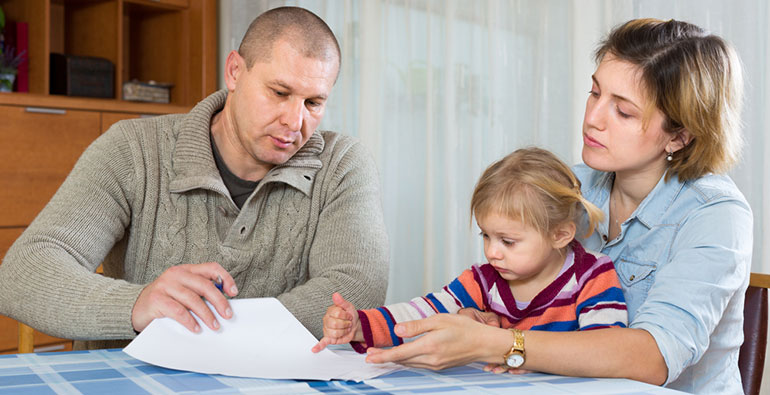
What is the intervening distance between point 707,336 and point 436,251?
68.9 inches

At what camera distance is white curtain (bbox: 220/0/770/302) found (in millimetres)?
1954

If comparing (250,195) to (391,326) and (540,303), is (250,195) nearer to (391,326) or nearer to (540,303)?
(391,326)

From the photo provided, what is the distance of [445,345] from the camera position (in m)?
0.99

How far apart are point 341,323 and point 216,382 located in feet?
0.74

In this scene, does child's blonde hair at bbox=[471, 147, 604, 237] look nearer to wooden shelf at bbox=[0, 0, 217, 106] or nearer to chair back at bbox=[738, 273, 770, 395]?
chair back at bbox=[738, 273, 770, 395]

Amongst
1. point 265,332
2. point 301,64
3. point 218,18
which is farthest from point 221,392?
point 218,18

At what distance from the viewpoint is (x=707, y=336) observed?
1.10 metres

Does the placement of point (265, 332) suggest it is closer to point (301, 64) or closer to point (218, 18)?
point (301, 64)

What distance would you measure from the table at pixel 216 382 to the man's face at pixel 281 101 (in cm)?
66

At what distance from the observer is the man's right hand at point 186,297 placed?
105 cm

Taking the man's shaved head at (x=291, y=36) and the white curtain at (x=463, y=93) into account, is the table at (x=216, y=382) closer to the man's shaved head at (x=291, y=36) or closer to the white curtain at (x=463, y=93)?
the man's shaved head at (x=291, y=36)

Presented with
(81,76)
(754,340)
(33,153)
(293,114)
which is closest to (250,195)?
(293,114)

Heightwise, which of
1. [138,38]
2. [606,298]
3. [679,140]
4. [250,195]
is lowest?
[606,298]

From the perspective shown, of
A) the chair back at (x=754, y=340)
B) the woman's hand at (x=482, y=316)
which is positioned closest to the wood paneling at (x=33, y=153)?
the woman's hand at (x=482, y=316)
